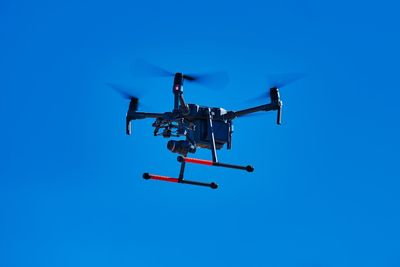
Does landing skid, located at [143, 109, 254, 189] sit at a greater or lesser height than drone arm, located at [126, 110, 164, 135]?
lesser

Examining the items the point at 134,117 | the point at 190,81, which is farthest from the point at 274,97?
the point at 134,117

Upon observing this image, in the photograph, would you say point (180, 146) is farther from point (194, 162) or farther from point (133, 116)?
point (133, 116)

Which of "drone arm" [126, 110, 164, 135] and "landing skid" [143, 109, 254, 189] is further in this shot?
"drone arm" [126, 110, 164, 135]

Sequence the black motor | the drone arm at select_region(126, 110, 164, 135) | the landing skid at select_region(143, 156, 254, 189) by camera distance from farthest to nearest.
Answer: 1. the drone arm at select_region(126, 110, 164, 135)
2. the black motor
3. the landing skid at select_region(143, 156, 254, 189)

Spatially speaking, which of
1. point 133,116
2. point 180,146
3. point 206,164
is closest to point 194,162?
point 206,164

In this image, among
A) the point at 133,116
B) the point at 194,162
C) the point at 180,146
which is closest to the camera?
the point at 194,162

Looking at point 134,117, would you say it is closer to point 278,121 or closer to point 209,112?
point 209,112

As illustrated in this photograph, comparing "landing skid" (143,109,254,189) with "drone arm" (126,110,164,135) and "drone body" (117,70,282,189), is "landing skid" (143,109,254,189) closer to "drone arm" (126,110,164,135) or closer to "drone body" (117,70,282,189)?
"drone body" (117,70,282,189)

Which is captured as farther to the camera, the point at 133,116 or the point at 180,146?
the point at 133,116
